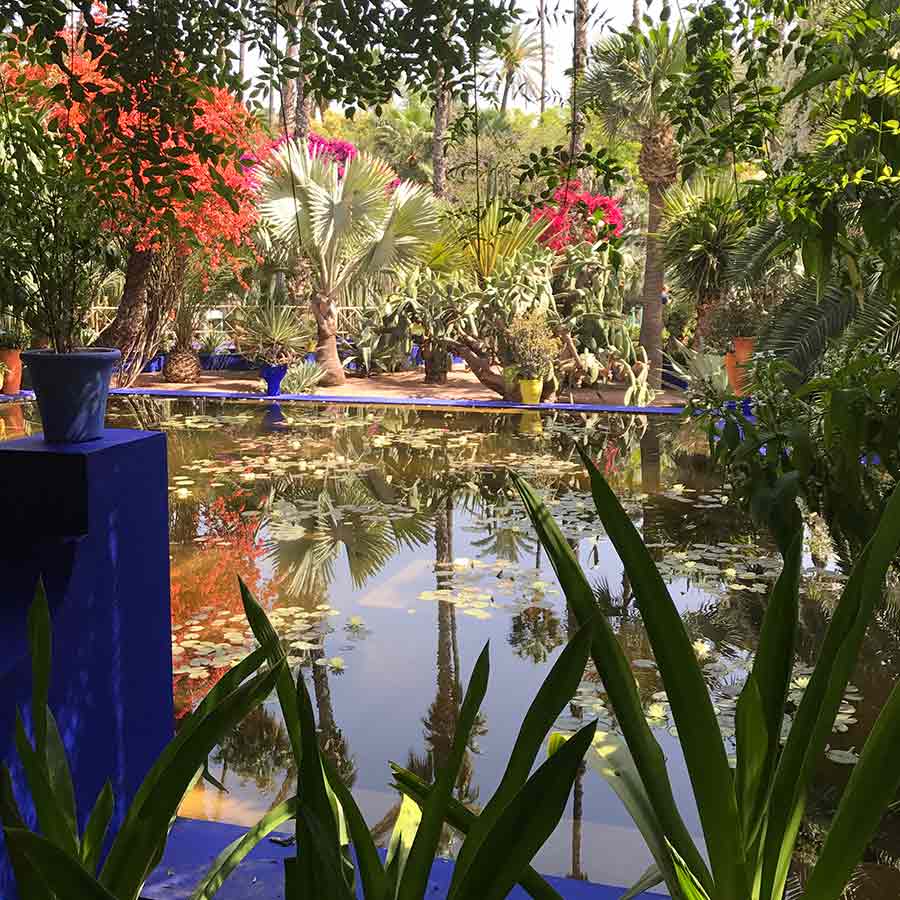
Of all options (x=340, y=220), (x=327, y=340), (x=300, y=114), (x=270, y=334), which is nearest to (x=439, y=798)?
(x=270, y=334)

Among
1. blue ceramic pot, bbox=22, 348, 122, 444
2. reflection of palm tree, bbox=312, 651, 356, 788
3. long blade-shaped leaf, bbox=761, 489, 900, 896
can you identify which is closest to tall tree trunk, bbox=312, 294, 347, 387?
reflection of palm tree, bbox=312, 651, 356, 788

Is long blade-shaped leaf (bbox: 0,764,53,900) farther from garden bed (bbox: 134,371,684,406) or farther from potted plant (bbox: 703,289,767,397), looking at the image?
potted plant (bbox: 703,289,767,397)

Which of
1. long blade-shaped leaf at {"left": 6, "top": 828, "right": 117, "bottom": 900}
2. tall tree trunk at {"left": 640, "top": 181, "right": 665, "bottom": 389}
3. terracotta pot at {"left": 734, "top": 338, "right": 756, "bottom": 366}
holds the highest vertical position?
tall tree trunk at {"left": 640, "top": 181, "right": 665, "bottom": 389}

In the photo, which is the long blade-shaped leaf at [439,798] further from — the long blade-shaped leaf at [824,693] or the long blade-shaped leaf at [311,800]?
the long blade-shaped leaf at [824,693]

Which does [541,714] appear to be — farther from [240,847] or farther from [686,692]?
[240,847]

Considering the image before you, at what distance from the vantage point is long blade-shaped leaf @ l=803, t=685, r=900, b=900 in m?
0.97

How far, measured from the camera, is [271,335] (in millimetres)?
11422

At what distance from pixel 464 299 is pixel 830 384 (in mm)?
9070

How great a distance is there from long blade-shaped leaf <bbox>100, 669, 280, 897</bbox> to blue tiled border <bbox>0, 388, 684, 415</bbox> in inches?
341

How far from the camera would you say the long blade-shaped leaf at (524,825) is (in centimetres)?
86

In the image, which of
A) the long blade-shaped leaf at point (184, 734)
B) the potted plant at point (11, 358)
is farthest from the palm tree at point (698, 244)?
the long blade-shaped leaf at point (184, 734)

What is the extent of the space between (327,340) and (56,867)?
11407mm

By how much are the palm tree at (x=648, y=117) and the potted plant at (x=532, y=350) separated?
157 cm

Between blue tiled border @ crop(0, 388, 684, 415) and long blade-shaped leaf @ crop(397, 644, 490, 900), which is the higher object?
blue tiled border @ crop(0, 388, 684, 415)
